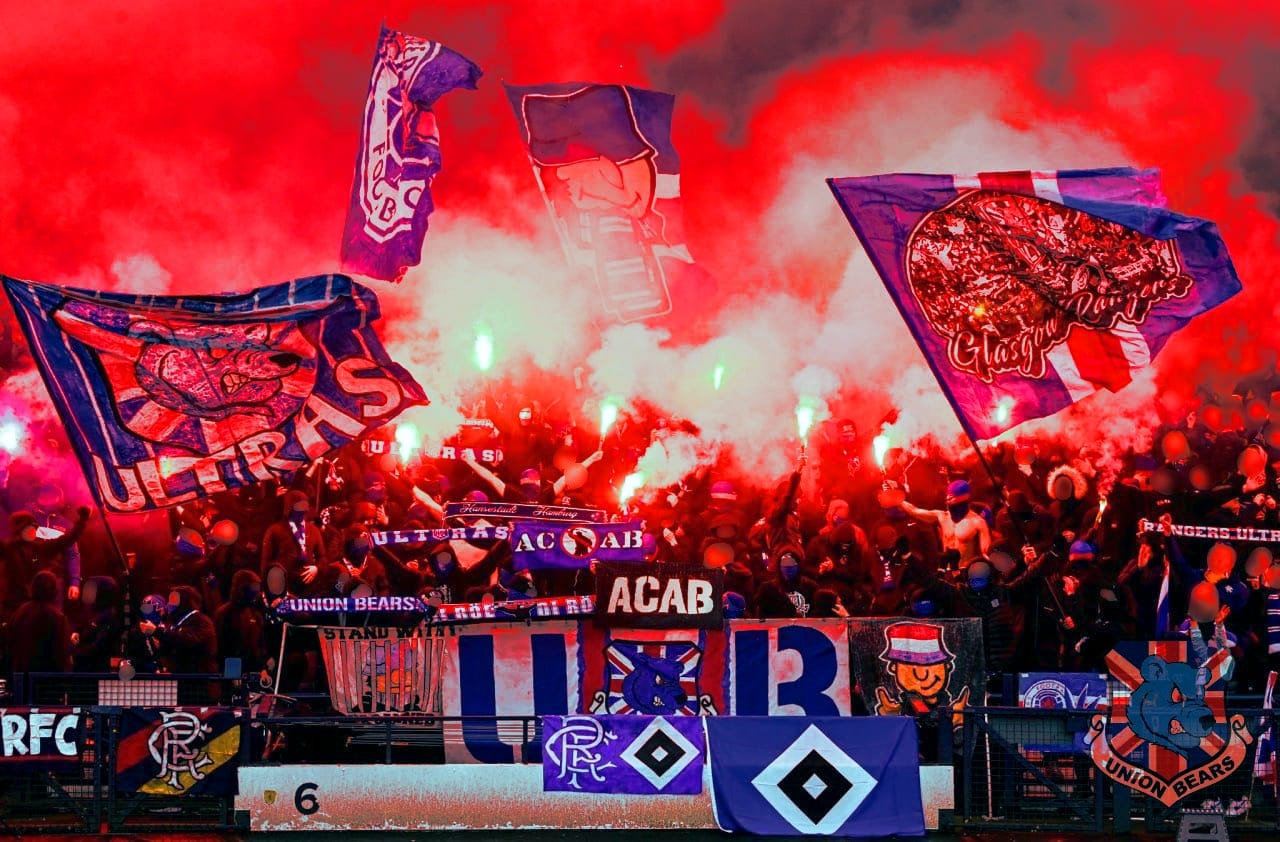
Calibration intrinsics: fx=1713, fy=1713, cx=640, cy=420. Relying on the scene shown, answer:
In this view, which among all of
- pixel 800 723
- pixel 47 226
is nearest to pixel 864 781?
pixel 800 723

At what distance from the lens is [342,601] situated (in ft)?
43.9

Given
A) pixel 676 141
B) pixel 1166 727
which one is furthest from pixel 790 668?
pixel 676 141

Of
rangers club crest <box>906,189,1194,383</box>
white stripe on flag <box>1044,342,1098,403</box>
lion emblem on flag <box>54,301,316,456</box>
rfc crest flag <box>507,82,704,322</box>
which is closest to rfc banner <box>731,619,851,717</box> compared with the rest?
rangers club crest <box>906,189,1194,383</box>

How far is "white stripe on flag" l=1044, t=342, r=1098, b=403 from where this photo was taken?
15875mm

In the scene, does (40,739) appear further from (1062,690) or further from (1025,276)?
(1025,276)

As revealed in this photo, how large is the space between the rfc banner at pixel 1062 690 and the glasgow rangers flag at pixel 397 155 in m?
7.99

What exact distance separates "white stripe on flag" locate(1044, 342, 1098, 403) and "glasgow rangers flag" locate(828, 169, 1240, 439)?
0.04 ft

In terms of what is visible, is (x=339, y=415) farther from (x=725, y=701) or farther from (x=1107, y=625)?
(x=1107, y=625)

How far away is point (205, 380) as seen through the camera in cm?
1449

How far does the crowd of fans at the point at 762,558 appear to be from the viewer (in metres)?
14.3

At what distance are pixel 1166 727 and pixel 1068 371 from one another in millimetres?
4615

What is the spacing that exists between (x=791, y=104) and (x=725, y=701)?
12.5 metres

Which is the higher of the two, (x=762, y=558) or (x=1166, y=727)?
(x=762, y=558)

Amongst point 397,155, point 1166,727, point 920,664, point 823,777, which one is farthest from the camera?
point 397,155
